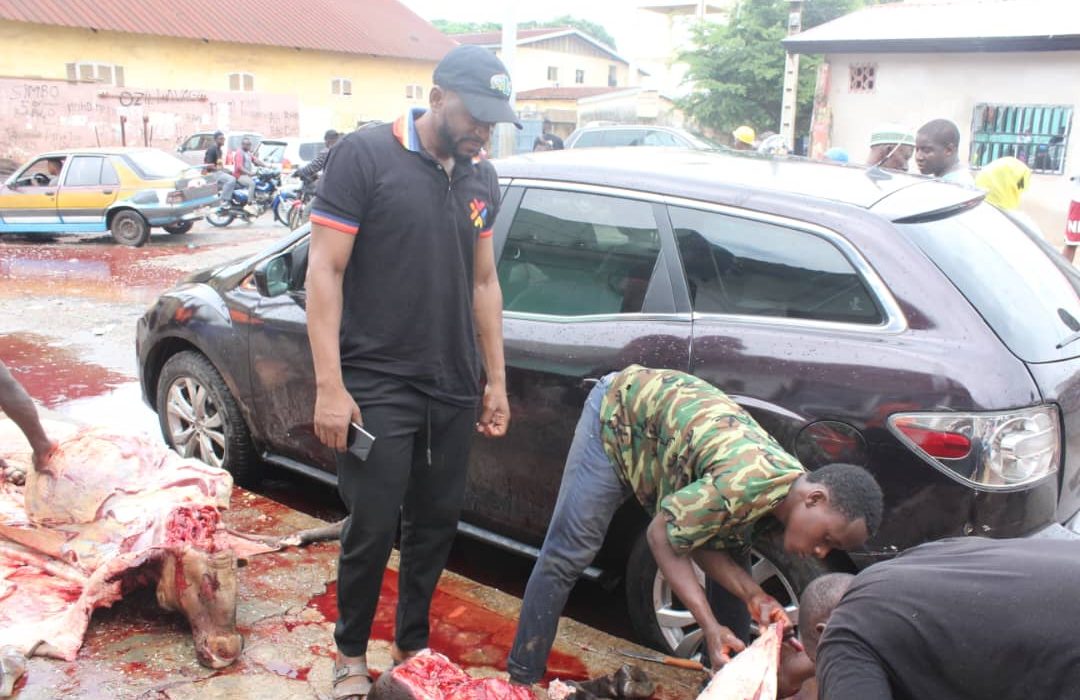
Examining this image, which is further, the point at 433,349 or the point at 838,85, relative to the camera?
the point at 838,85

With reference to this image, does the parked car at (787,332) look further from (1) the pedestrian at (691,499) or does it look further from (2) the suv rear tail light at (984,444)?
(1) the pedestrian at (691,499)

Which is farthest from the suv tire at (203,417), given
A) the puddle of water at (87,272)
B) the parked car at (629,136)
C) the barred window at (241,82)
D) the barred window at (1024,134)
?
the barred window at (241,82)

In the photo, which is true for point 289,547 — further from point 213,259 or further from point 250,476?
point 213,259

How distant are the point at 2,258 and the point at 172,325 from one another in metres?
10.2

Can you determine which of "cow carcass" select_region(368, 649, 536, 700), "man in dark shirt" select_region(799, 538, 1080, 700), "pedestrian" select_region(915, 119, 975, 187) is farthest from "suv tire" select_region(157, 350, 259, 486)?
"pedestrian" select_region(915, 119, 975, 187)

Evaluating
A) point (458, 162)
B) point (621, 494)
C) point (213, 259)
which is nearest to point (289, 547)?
point (621, 494)

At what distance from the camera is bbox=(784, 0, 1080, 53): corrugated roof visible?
13.8m

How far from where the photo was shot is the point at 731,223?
10.9 ft

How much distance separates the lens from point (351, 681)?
301 cm

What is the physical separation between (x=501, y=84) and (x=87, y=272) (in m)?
10.9

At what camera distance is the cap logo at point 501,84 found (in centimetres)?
271

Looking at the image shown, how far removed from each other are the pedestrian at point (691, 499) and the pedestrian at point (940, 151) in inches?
148

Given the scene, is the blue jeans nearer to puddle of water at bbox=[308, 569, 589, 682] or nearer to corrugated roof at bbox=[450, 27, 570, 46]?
puddle of water at bbox=[308, 569, 589, 682]

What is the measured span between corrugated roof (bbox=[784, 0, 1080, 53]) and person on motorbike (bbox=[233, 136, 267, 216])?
968cm
